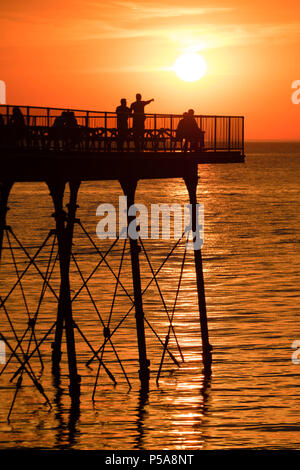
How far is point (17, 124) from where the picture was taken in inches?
1135

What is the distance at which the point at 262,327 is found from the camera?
46219mm

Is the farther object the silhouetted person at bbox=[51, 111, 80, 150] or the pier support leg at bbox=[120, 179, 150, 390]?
the pier support leg at bbox=[120, 179, 150, 390]

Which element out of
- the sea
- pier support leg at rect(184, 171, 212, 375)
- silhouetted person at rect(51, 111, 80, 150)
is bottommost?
the sea

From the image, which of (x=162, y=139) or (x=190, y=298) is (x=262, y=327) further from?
(x=162, y=139)

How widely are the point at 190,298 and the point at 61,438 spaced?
2777cm

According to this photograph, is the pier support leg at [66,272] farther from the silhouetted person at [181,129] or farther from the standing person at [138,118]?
the silhouetted person at [181,129]

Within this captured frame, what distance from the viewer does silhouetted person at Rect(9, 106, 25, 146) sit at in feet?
94.2

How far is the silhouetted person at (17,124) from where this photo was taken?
94.2ft

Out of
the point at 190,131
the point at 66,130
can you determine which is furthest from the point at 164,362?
the point at 66,130

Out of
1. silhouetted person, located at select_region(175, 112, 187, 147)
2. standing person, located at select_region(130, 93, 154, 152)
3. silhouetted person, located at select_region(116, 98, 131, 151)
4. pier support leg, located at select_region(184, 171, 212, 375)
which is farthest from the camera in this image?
pier support leg, located at select_region(184, 171, 212, 375)

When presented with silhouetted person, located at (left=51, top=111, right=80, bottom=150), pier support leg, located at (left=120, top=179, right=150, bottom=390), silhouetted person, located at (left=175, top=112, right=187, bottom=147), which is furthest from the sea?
silhouetted person, located at (left=175, top=112, right=187, bottom=147)

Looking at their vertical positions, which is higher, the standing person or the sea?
the standing person

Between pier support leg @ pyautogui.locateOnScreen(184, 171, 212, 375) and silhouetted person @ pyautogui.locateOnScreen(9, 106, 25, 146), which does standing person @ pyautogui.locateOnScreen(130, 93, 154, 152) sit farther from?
silhouetted person @ pyautogui.locateOnScreen(9, 106, 25, 146)
